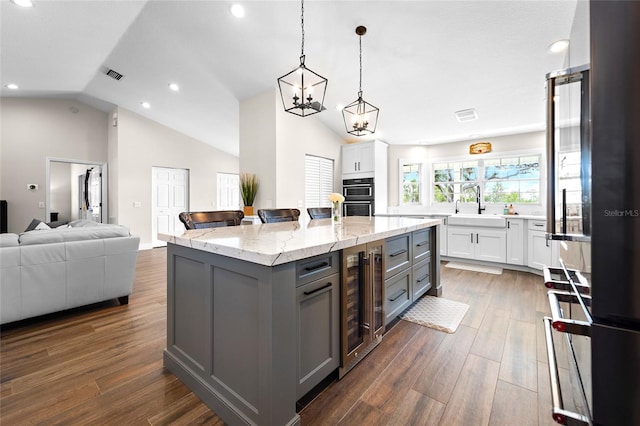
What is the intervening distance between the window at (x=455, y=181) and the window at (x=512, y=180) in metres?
0.22

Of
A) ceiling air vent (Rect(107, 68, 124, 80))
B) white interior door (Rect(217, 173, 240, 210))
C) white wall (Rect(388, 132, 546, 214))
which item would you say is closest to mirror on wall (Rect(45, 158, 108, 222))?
ceiling air vent (Rect(107, 68, 124, 80))

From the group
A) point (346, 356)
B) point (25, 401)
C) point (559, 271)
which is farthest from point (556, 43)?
point (25, 401)

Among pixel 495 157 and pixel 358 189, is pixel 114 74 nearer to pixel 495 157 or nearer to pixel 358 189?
pixel 358 189

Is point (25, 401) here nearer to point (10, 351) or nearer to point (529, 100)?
point (10, 351)

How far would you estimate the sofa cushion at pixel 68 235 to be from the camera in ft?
7.97

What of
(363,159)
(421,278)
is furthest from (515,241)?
(363,159)

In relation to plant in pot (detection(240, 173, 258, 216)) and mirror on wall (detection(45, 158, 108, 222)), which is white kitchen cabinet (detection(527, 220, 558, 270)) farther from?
mirror on wall (detection(45, 158, 108, 222))

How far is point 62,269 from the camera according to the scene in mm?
2523

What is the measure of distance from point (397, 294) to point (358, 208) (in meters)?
3.48

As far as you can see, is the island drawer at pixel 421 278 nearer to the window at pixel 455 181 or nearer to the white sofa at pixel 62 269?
the white sofa at pixel 62 269

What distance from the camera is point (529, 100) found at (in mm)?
3762

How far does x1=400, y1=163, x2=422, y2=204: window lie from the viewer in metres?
5.93

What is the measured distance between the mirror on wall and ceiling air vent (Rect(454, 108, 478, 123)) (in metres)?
7.46

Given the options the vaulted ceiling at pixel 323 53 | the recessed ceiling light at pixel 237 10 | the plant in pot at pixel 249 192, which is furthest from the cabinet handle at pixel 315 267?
the plant in pot at pixel 249 192
